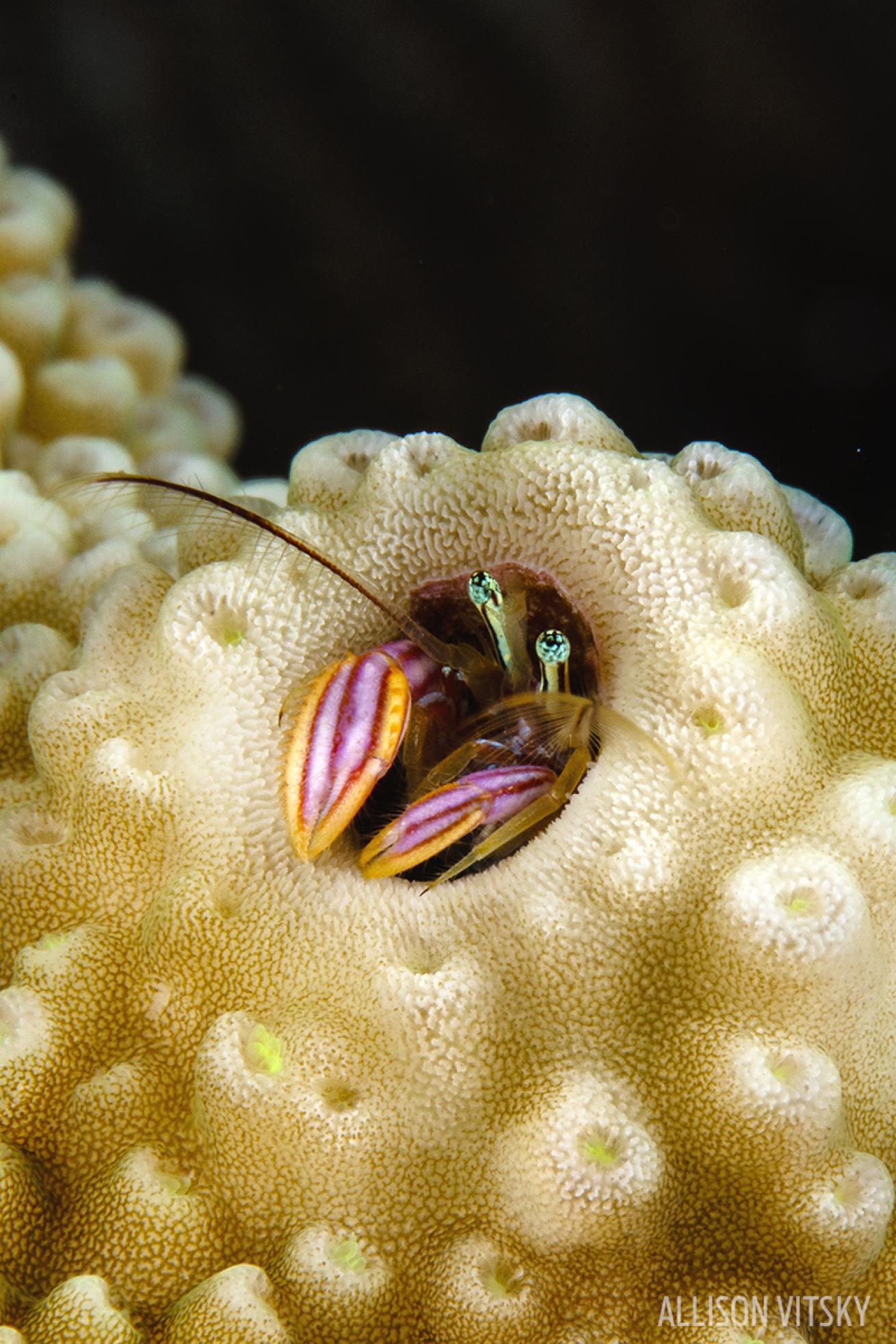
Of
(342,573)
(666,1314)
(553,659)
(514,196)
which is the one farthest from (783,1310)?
(514,196)

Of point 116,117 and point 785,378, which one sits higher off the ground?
point 116,117

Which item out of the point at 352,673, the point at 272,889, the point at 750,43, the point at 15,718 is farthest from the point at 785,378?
the point at 15,718

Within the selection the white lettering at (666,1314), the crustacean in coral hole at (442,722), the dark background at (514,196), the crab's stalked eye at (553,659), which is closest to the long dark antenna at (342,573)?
the crustacean in coral hole at (442,722)

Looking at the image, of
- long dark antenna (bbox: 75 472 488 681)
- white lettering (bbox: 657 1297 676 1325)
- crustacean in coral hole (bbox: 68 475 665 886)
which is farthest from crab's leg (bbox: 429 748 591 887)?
white lettering (bbox: 657 1297 676 1325)

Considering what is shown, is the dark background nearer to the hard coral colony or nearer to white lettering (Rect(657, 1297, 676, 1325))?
the hard coral colony

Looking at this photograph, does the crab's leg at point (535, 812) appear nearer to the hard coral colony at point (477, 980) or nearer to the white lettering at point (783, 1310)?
the hard coral colony at point (477, 980)

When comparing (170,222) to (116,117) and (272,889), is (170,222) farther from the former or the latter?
(272,889)

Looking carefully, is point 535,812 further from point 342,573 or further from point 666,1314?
point 666,1314
